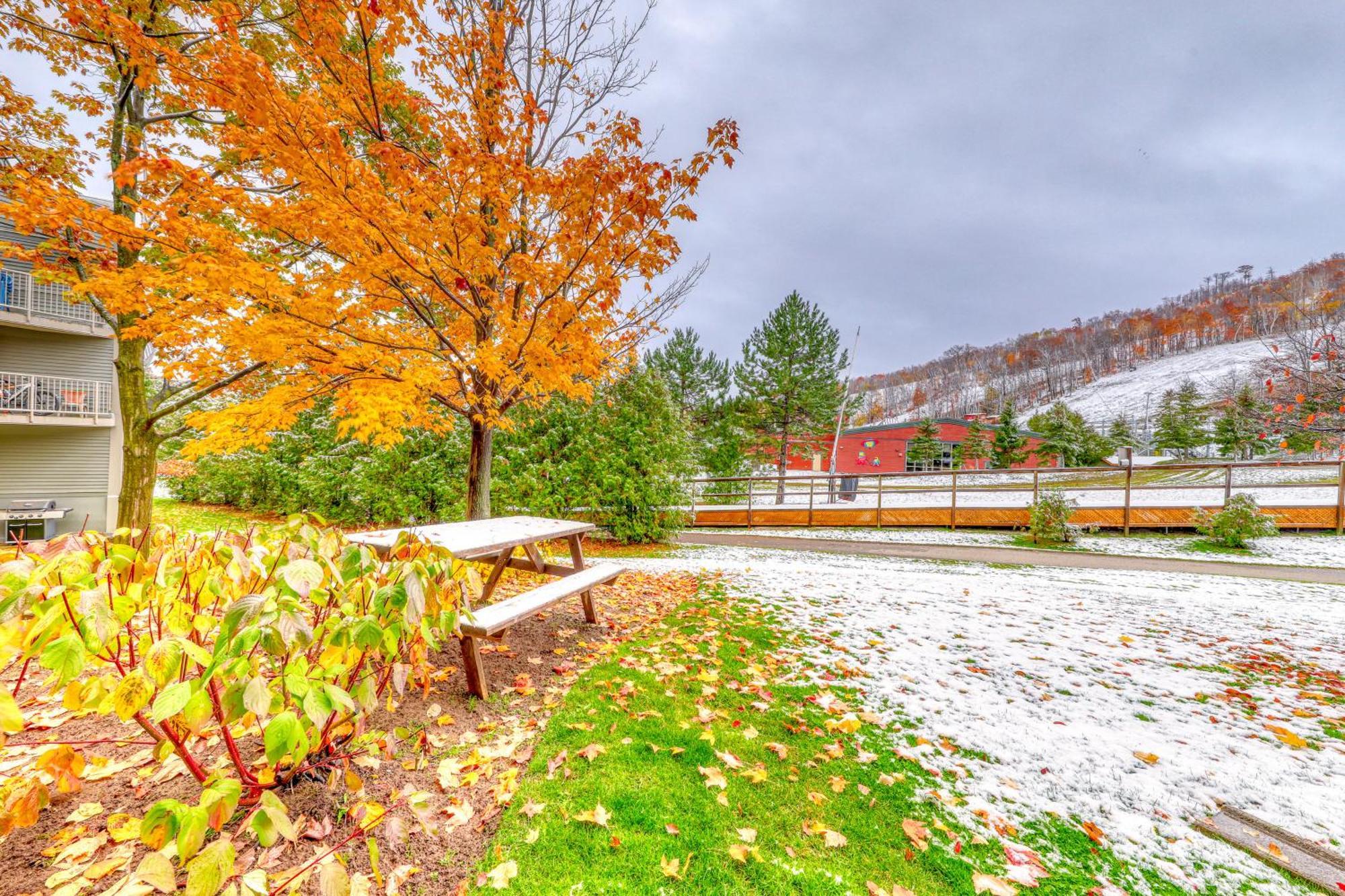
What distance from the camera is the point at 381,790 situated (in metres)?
1.89

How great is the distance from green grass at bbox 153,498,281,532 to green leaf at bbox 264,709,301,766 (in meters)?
9.87

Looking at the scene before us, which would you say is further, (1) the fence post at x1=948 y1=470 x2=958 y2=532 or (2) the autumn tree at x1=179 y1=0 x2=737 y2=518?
(1) the fence post at x1=948 y1=470 x2=958 y2=532

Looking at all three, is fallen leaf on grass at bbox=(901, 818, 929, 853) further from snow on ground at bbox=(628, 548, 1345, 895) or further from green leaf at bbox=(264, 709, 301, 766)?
green leaf at bbox=(264, 709, 301, 766)

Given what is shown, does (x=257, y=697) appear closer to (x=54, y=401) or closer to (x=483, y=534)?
(x=483, y=534)

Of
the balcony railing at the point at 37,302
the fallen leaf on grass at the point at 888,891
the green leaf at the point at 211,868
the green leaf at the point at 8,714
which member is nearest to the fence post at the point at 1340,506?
the fallen leaf on grass at the point at 888,891

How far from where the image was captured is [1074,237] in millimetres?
58125

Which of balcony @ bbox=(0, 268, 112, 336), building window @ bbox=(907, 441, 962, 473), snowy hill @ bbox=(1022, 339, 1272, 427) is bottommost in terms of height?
building window @ bbox=(907, 441, 962, 473)

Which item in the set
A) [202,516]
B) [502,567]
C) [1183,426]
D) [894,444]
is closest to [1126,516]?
[502,567]

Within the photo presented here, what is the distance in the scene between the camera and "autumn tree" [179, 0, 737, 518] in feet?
13.2

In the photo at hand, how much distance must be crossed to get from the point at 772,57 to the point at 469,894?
20.0m

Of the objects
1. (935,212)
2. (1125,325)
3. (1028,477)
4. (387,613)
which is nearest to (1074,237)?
(935,212)

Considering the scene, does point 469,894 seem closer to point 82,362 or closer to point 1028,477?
point 82,362

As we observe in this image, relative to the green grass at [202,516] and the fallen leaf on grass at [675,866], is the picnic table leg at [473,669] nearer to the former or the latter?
the fallen leaf on grass at [675,866]

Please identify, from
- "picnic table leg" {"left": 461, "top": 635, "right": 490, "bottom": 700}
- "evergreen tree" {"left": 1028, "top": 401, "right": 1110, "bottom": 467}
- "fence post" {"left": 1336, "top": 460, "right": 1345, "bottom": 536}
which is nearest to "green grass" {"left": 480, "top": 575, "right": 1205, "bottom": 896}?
"picnic table leg" {"left": 461, "top": 635, "right": 490, "bottom": 700}
